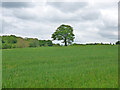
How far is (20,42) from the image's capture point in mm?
53188

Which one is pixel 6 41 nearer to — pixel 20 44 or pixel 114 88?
pixel 20 44

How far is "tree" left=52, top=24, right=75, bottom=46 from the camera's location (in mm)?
48656

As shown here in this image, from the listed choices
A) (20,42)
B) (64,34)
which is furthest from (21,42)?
(64,34)

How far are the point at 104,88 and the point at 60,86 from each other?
2034mm

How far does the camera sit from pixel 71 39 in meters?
50.5

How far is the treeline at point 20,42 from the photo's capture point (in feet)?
164

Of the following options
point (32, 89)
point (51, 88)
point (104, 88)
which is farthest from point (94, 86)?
point (32, 89)

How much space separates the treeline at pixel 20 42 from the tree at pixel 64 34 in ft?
9.97

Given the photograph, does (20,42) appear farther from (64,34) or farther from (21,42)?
(64,34)

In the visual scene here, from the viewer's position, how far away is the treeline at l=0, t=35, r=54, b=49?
1963 inches

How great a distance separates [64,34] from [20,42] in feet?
54.0

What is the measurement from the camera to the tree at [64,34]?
48.7 m

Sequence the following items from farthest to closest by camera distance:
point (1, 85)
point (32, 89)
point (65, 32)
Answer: point (65, 32) < point (1, 85) < point (32, 89)

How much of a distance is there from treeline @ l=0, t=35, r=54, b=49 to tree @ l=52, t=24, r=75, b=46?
3.04 m
